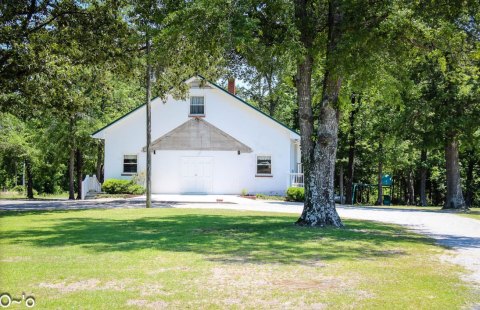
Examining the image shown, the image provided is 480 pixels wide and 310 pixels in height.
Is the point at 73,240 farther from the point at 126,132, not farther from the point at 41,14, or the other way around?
the point at 126,132

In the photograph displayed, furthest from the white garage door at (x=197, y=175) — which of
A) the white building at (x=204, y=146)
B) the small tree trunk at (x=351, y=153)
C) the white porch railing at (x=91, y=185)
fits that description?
the small tree trunk at (x=351, y=153)

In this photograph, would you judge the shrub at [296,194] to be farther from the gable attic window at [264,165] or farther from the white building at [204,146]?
the gable attic window at [264,165]

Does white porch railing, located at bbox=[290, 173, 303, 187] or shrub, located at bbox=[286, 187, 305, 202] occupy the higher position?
white porch railing, located at bbox=[290, 173, 303, 187]

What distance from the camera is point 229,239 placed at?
13117 mm

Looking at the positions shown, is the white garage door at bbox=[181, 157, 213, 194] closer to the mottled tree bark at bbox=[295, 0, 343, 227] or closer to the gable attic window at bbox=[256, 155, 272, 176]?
the gable attic window at bbox=[256, 155, 272, 176]

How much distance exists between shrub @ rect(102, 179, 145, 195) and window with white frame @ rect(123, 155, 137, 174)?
2.11 m

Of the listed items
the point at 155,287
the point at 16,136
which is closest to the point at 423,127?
the point at 155,287

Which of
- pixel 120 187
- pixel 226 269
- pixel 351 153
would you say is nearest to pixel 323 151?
pixel 226 269

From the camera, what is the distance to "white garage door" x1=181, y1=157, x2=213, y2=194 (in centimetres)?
3625

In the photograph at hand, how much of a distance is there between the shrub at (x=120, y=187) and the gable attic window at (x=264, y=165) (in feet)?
27.6

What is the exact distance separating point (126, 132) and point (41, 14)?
16.3 meters

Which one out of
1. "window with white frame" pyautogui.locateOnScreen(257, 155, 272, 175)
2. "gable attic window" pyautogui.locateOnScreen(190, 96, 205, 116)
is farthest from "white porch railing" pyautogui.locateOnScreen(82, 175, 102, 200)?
"window with white frame" pyautogui.locateOnScreen(257, 155, 272, 175)

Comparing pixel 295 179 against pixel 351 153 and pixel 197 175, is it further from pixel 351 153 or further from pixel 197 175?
pixel 351 153

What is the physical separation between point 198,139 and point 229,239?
2334 cm
